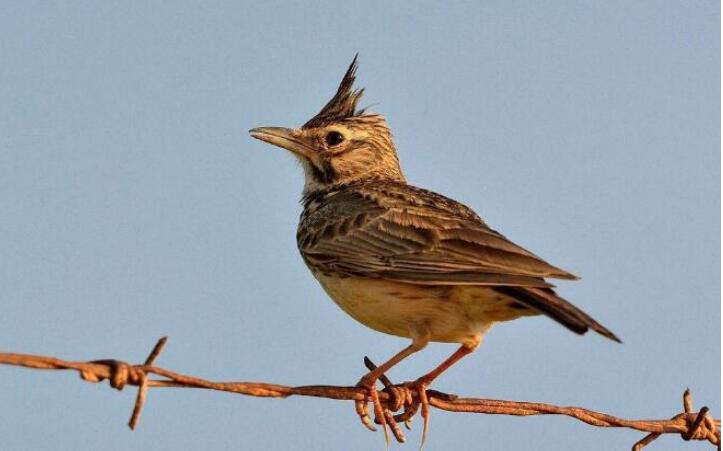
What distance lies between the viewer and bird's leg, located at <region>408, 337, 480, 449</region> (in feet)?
24.8

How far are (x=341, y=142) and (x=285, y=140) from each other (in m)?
0.53

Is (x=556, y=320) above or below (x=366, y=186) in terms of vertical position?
below

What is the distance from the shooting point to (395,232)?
8.34 metres

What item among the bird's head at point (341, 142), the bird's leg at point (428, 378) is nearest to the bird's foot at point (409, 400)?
the bird's leg at point (428, 378)

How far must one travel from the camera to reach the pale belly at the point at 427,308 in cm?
739

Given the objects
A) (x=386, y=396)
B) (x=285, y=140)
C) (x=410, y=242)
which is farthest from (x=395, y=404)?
(x=285, y=140)

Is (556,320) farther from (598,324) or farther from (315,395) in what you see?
(315,395)

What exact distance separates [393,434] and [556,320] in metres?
1.61

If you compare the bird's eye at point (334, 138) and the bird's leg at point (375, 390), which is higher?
the bird's eye at point (334, 138)

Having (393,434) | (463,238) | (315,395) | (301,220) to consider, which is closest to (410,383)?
(393,434)

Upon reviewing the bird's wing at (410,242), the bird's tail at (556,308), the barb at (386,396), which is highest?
the bird's wing at (410,242)

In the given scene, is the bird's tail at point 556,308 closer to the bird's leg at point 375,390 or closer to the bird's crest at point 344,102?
the bird's leg at point 375,390

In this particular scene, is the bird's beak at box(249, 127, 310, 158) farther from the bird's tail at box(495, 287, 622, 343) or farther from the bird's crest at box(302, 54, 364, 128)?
the bird's tail at box(495, 287, 622, 343)

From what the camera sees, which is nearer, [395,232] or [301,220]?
[395,232]
